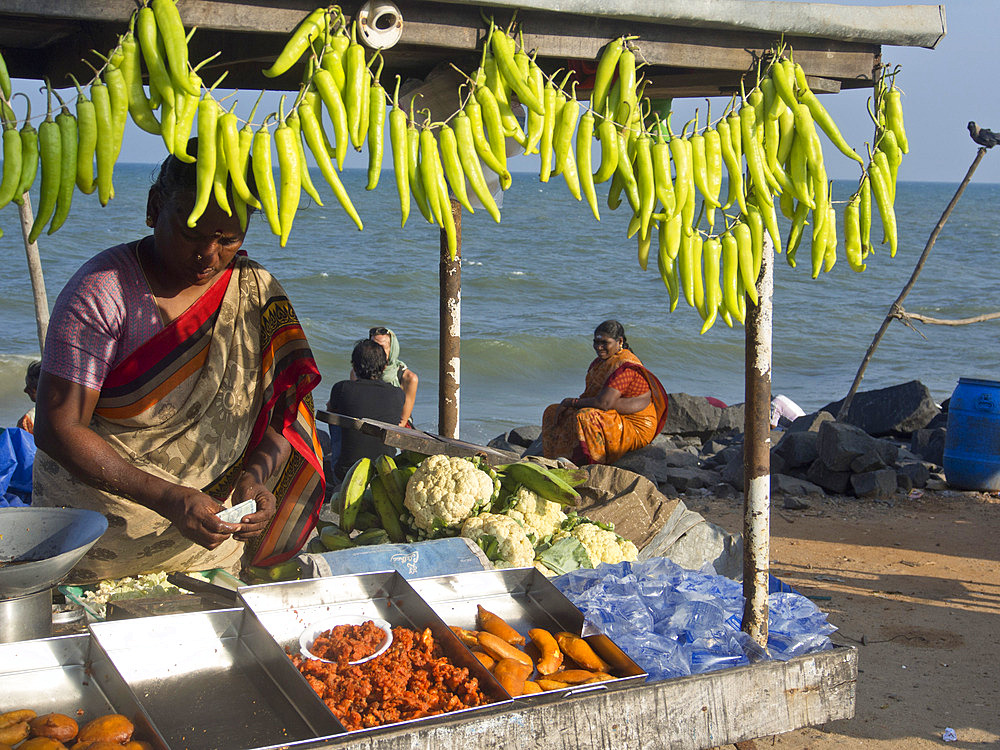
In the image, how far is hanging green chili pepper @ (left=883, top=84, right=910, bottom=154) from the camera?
232cm

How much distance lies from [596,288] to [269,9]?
2057 centimetres

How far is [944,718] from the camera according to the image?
331 cm

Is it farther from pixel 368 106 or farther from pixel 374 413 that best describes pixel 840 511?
pixel 368 106

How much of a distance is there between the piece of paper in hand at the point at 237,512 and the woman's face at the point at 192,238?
64 cm

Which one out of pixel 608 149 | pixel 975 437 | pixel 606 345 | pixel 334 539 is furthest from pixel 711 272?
pixel 975 437

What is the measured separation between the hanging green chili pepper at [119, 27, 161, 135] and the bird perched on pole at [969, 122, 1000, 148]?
20.0 ft

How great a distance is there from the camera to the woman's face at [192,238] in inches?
88.5

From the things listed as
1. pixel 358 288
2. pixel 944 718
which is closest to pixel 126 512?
pixel 944 718

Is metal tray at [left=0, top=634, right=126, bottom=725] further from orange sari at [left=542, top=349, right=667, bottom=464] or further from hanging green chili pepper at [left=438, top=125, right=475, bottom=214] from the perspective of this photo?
orange sari at [left=542, top=349, right=667, bottom=464]

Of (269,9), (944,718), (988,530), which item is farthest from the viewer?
(988,530)

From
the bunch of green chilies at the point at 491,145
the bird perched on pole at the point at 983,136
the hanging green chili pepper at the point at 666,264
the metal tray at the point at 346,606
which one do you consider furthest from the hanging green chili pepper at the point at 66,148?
the bird perched on pole at the point at 983,136

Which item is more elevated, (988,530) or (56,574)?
(56,574)

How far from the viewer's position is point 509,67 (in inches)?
76.7

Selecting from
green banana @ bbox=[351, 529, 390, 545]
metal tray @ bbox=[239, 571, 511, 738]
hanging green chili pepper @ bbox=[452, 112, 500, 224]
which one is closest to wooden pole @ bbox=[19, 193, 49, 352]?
green banana @ bbox=[351, 529, 390, 545]
